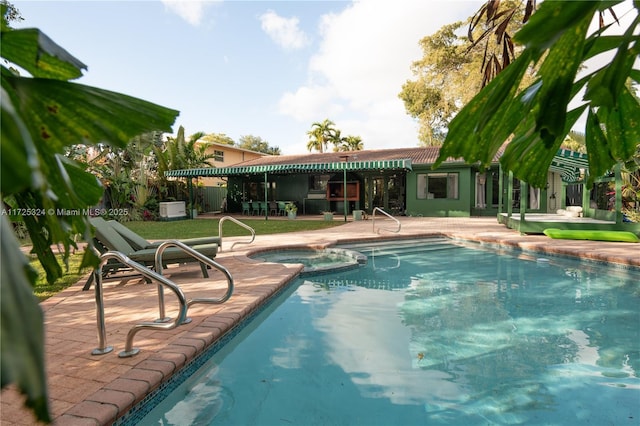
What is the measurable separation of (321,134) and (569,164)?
29.9 meters

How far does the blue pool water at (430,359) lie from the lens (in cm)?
303

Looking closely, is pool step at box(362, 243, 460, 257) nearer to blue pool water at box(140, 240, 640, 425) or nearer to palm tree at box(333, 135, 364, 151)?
blue pool water at box(140, 240, 640, 425)

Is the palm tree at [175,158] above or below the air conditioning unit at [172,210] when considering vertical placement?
above

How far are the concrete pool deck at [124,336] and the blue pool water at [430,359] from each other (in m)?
0.27

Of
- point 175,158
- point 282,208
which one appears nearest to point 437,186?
point 282,208

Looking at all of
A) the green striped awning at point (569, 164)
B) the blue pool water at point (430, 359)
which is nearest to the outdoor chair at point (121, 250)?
the blue pool water at point (430, 359)

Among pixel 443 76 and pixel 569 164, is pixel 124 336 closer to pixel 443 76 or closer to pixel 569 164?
pixel 569 164

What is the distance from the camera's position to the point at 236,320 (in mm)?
4301

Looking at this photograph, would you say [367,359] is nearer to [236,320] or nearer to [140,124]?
[236,320]

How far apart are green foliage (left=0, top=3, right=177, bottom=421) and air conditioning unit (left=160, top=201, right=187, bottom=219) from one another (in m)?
19.1

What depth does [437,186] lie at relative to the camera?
18906 mm

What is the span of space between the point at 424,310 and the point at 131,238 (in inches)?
191

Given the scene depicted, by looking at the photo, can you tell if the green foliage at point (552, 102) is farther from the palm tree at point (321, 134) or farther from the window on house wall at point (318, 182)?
the palm tree at point (321, 134)

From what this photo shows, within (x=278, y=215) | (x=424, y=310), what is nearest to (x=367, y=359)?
(x=424, y=310)
